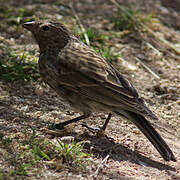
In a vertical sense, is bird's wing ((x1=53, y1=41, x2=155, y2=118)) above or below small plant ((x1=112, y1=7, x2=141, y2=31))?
above

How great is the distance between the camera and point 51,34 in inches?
177

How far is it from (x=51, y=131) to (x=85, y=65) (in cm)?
90

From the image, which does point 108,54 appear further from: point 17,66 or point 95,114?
point 17,66

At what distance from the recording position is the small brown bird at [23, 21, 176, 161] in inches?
157

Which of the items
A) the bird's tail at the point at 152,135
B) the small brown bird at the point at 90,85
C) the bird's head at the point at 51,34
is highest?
the bird's head at the point at 51,34

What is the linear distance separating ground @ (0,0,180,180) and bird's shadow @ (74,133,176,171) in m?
0.01

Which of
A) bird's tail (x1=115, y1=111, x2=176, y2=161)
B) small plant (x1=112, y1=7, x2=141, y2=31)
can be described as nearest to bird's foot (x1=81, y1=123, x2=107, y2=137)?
bird's tail (x1=115, y1=111, x2=176, y2=161)

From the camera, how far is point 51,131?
4102mm

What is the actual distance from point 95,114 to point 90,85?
38.9 inches

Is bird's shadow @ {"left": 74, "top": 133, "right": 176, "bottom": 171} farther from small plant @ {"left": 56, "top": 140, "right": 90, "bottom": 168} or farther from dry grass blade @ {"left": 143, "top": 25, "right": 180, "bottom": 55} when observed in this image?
dry grass blade @ {"left": 143, "top": 25, "right": 180, "bottom": 55}

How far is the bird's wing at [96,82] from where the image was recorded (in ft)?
13.1

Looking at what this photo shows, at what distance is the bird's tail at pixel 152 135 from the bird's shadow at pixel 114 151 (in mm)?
→ 163

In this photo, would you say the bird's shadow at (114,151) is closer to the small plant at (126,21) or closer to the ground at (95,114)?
the ground at (95,114)

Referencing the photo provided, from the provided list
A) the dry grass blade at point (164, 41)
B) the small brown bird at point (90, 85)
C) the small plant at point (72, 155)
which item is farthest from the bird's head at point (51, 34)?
the dry grass blade at point (164, 41)
